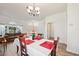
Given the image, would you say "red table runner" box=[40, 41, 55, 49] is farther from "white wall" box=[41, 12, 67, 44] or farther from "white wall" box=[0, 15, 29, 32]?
"white wall" box=[0, 15, 29, 32]

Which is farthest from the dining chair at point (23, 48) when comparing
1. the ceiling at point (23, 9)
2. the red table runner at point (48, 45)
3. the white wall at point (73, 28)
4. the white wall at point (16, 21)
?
the white wall at point (73, 28)

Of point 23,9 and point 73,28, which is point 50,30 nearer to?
point 73,28

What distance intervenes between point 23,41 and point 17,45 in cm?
16

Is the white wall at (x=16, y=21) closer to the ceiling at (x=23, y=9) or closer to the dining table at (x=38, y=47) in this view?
the ceiling at (x=23, y=9)

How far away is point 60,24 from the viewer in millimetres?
1788

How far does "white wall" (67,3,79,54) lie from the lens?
1738 mm

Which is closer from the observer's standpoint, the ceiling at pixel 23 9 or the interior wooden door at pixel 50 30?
the ceiling at pixel 23 9

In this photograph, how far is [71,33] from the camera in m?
1.80

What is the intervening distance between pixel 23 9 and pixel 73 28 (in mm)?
1106

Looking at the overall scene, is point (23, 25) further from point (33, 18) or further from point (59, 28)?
point (59, 28)

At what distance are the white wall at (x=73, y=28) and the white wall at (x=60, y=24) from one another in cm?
9

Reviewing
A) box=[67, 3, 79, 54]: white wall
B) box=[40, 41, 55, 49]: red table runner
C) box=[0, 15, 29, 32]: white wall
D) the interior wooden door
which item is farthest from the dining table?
box=[67, 3, 79, 54]: white wall

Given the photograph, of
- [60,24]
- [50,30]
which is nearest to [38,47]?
[50,30]

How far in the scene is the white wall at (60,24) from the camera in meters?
1.76
